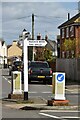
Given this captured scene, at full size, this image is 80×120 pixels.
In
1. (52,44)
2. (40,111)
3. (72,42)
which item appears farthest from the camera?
(52,44)

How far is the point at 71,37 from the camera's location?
70.4 meters

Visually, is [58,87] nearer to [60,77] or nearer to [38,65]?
[60,77]

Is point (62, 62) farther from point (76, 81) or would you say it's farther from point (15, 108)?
point (15, 108)

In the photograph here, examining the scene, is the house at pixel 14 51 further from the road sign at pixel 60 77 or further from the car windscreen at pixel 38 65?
the road sign at pixel 60 77

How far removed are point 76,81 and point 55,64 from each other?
41.8ft

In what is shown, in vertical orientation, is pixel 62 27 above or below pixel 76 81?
above

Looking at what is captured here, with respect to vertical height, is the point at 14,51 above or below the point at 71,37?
above

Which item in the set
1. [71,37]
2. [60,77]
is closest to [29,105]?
[60,77]

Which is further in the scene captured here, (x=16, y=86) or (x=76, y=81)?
(x=76, y=81)

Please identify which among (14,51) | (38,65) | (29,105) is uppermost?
(14,51)

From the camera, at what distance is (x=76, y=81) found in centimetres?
3562

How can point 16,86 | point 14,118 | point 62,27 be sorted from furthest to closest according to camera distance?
point 62,27, point 16,86, point 14,118

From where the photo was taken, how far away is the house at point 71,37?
63969 millimetres

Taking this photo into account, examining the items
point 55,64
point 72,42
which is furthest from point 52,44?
point 55,64
